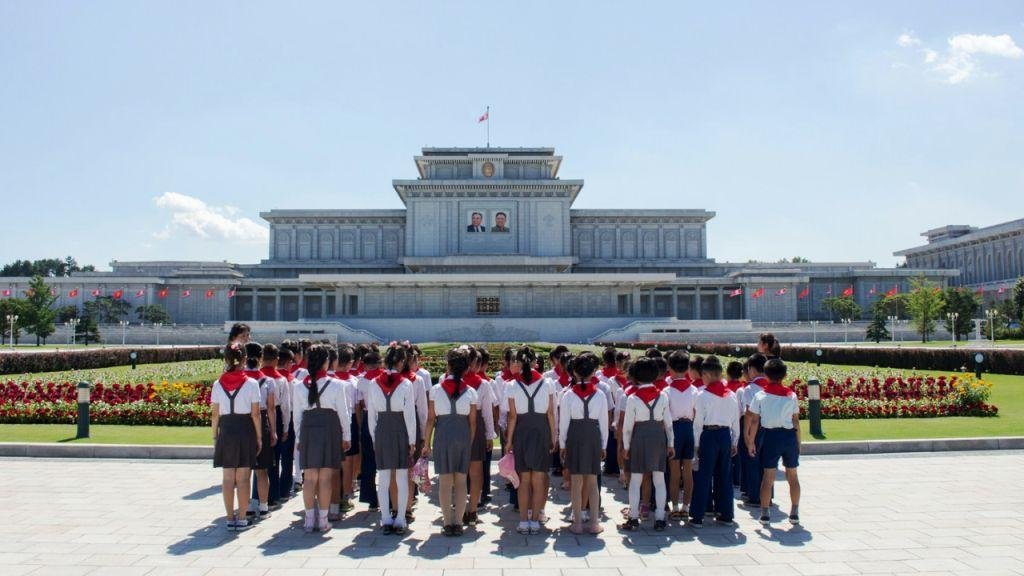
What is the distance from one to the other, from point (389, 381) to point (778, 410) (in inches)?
167

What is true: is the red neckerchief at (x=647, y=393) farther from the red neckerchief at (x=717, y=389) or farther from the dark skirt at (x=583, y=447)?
the red neckerchief at (x=717, y=389)

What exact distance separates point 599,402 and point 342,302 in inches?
1724

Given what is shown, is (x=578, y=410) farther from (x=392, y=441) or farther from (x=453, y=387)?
(x=392, y=441)

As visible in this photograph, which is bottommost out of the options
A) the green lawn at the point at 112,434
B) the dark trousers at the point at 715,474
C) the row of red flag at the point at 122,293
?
the green lawn at the point at 112,434

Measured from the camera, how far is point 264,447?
301 inches

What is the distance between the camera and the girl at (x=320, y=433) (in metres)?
7.14

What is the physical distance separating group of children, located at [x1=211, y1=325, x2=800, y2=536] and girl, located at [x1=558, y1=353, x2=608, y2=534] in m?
0.01

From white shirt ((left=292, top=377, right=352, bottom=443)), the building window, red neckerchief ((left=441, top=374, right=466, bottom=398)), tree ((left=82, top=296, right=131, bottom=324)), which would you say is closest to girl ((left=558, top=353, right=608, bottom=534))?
red neckerchief ((left=441, top=374, right=466, bottom=398))

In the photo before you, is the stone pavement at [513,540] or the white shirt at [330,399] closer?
the stone pavement at [513,540]

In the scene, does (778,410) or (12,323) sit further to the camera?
(12,323)

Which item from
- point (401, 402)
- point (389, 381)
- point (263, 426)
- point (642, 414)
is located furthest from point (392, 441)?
point (642, 414)

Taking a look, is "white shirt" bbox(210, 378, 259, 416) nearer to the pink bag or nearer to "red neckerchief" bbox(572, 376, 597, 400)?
the pink bag

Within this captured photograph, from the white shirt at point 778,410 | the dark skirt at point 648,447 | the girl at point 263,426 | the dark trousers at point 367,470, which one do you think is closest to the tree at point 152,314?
the girl at point 263,426

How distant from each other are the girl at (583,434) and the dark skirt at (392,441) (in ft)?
5.44
